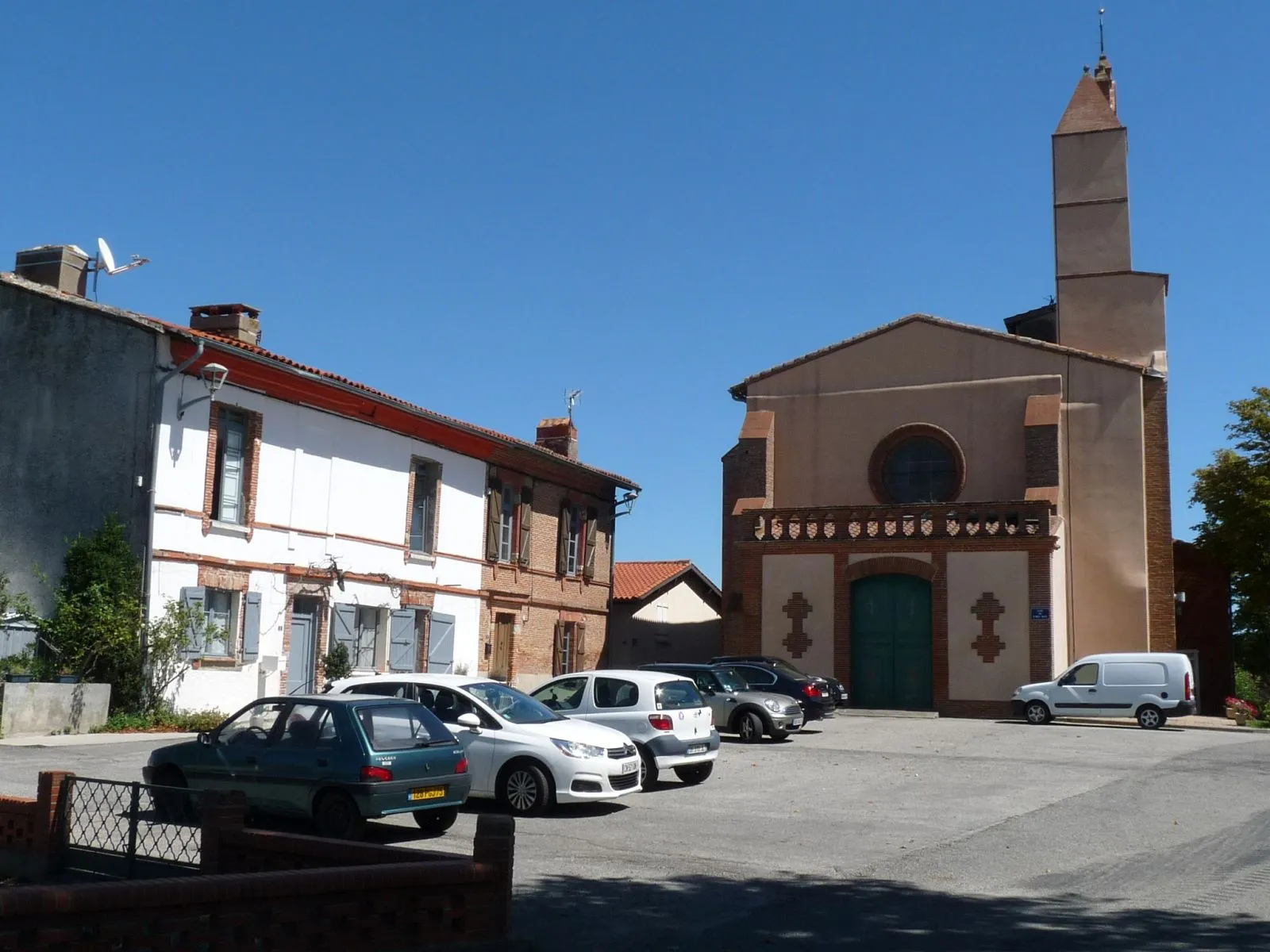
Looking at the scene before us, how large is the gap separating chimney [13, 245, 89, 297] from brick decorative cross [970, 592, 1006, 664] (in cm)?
1998

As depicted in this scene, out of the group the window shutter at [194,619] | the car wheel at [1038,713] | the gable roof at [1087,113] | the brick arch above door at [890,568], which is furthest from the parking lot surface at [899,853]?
the gable roof at [1087,113]

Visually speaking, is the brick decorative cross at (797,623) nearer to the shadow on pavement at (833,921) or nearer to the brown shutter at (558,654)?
the brown shutter at (558,654)

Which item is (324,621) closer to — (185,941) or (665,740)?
(665,740)

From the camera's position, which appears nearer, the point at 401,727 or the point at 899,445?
Result: the point at 401,727

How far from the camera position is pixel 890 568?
100ft

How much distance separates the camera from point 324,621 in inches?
997

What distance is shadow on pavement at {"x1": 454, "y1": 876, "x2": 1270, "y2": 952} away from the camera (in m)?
7.96

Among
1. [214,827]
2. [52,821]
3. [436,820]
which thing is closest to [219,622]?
[436,820]

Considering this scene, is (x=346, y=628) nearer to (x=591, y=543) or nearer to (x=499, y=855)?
(x=591, y=543)

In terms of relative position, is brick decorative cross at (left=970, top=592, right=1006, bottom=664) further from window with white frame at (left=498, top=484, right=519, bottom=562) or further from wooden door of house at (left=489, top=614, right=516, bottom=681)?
window with white frame at (left=498, top=484, right=519, bottom=562)

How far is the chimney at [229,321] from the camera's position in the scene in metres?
25.9

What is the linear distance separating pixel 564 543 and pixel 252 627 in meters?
11.8

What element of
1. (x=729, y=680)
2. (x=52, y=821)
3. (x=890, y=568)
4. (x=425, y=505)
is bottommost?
(x=52, y=821)

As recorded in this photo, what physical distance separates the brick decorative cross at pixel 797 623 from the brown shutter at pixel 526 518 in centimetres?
651
